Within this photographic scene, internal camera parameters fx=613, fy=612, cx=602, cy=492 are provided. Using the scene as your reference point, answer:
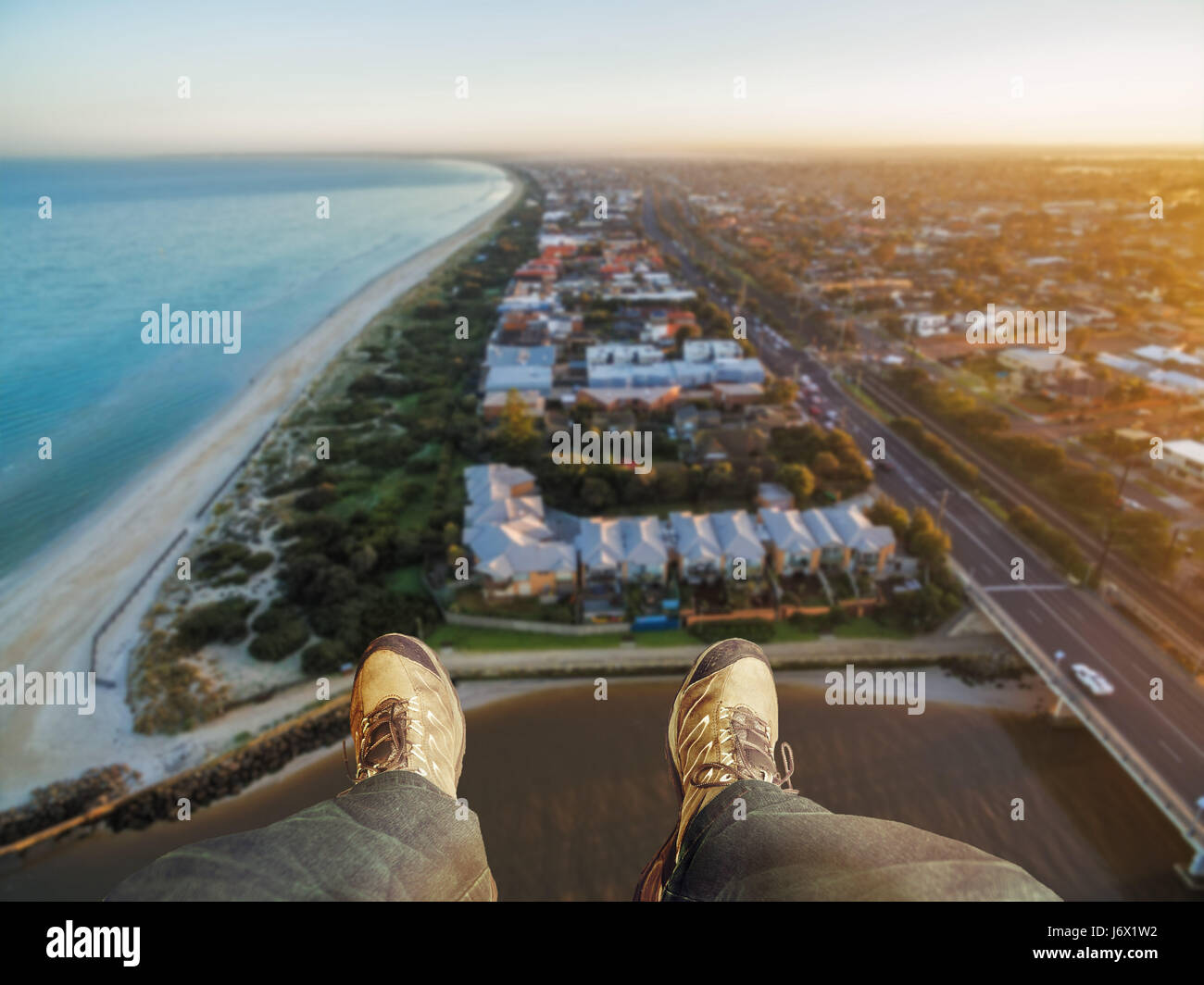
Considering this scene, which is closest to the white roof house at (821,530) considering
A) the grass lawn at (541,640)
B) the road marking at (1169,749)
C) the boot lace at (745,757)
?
the grass lawn at (541,640)

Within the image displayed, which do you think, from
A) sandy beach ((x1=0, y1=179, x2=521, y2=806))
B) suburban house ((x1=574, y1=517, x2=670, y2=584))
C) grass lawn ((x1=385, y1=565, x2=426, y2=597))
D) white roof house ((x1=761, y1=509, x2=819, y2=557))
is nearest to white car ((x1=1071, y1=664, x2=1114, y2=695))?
white roof house ((x1=761, y1=509, x2=819, y2=557))

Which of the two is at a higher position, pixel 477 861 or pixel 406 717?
pixel 477 861

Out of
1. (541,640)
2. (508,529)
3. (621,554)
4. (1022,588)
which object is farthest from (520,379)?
(1022,588)

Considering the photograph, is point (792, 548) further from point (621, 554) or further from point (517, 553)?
point (517, 553)

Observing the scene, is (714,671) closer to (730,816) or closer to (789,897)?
(730,816)

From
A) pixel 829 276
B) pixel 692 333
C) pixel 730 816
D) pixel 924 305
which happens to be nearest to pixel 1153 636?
pixel 730 816

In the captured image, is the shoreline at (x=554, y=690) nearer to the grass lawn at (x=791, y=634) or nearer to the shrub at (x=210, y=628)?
the grass lawn at (x=791, y=634)

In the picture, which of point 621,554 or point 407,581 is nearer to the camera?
point 621,554
